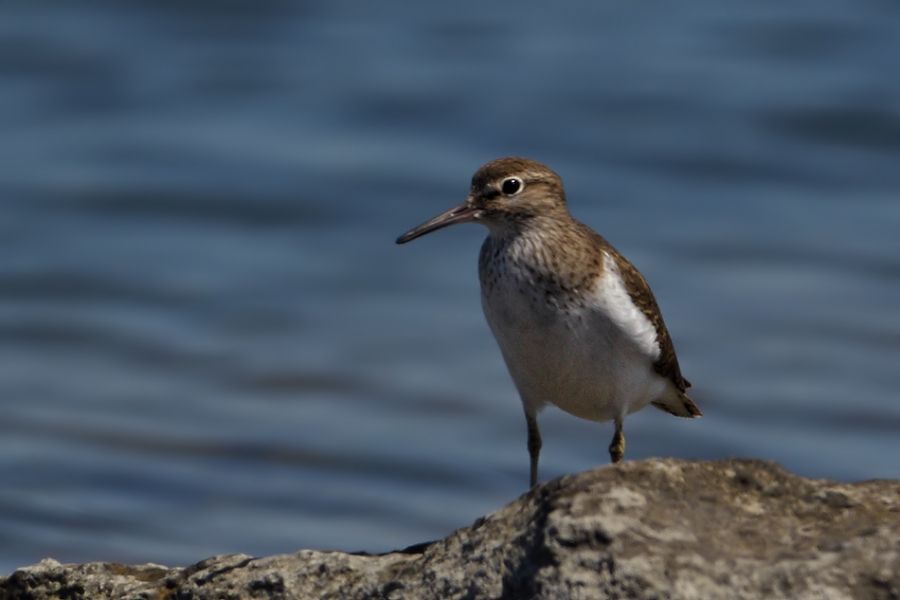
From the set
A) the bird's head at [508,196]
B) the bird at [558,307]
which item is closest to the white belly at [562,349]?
the bird at [558,307]

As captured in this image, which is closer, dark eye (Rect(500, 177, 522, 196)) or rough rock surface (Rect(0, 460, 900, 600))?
rough rock surface (Rect(0, 460, 900, 600))

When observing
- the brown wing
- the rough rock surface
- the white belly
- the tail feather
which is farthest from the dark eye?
the rough rock surface

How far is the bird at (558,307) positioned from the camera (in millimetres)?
7715

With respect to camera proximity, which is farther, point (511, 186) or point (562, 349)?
point (511, 186)

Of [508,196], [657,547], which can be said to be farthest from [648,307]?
[657,547]

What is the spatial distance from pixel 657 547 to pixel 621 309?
111 inches

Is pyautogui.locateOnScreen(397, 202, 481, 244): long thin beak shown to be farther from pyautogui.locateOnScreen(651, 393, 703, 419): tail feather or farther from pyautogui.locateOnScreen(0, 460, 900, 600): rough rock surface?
pyautogui.locateOnScreen(0, 460, 900, 600): rough rock surface

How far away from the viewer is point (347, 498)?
37.8ft

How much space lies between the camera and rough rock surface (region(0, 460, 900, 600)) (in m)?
4.99

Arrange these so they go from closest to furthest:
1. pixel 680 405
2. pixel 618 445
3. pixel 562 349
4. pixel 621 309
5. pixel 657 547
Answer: pixel 657 547
pixel 562 349
pixel 621 309
pixel 618 445
pixel 680 405

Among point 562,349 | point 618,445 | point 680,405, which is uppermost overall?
point 680,405

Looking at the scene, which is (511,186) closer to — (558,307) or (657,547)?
(558,307)

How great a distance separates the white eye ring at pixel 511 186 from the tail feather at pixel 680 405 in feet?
4.62

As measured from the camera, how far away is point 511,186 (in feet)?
27.8
